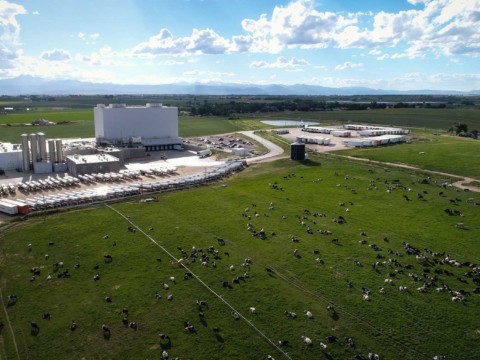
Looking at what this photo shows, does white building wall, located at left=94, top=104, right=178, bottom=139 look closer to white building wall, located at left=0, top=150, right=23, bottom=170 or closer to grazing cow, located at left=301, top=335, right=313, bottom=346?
white building wall, located at left=0, top=150, right=23, bottom=170

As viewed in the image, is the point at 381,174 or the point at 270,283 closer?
the point at 270,283

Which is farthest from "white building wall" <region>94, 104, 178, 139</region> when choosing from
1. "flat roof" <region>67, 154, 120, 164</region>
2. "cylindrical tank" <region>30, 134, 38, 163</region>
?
"cylindrical tank" <region>30, 134, 38, 163</region>

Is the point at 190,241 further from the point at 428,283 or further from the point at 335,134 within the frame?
the point at 335,134

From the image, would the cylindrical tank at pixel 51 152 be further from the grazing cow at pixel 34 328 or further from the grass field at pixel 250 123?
the grazing cow at pixel 34 328

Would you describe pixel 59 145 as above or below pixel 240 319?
above

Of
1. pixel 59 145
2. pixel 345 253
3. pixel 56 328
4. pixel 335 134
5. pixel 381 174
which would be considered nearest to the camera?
pixel 56 328

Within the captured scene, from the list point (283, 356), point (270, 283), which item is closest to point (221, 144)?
point (270, 283)

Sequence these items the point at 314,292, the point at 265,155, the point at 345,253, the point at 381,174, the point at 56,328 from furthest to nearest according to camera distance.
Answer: the point at 265,155, the point at 381,174, the point at 345,253, the point at 314,292, the point at 56,328
